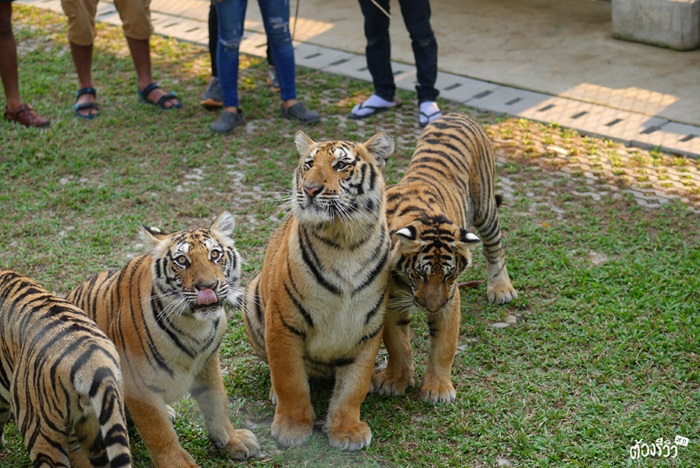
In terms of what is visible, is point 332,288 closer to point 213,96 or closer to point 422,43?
point 422,43

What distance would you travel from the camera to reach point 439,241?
12.5 ft

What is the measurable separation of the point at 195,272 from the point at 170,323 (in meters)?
0.24

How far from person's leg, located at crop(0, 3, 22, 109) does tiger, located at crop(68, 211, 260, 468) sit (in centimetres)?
404

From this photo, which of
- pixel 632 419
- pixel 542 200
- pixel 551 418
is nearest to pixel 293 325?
pixel 551 418

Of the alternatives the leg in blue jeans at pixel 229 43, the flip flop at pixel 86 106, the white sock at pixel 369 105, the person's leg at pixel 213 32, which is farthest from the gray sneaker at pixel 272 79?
the flip flop at pixel 86 106

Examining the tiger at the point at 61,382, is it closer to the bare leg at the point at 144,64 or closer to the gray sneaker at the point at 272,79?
the bare leg at the point at 144,64

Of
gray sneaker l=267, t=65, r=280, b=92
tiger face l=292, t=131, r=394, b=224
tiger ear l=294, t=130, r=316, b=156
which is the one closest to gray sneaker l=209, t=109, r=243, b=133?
gray sneaker l=267, t=65, r=280, b=92

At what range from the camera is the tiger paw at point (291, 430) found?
379 centimetres

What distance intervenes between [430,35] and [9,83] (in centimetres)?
334

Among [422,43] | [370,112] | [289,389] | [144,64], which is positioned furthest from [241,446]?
[144,64]

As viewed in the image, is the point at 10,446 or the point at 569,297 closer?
the point at 10,446

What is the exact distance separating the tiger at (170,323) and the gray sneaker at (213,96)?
390 centimetres

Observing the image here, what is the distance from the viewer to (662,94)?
731cm

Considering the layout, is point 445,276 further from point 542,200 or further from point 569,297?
point 542,200
